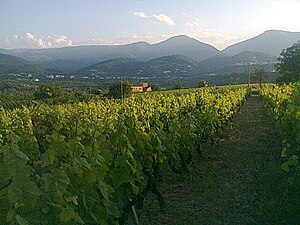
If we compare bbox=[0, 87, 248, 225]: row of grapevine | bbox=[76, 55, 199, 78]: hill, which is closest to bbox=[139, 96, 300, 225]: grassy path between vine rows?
bbox=[0, 87, 248, 225]: row of grapevine

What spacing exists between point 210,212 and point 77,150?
2.89 metres

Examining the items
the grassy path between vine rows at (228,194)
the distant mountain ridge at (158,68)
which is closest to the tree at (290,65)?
the grassy path between vine rows at (228,194)

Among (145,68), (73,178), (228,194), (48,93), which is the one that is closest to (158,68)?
(145,68)

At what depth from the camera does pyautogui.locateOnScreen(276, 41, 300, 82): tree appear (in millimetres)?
45562

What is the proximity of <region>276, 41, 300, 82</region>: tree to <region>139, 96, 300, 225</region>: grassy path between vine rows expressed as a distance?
124 feet

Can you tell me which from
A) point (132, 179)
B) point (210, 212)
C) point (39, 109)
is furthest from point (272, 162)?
point (39, 109)

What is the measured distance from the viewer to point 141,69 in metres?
132

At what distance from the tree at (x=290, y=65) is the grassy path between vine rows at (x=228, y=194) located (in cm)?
3766

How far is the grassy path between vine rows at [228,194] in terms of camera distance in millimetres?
5707

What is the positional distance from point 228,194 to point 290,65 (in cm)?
4268

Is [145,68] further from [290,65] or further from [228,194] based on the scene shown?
[228,194]

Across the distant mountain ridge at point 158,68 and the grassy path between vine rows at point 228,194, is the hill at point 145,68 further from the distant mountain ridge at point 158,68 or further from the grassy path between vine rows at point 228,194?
the grassy path between vine rows at point 228,194

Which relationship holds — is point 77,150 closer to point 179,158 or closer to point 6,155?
point 6,155

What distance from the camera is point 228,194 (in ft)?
22.0
